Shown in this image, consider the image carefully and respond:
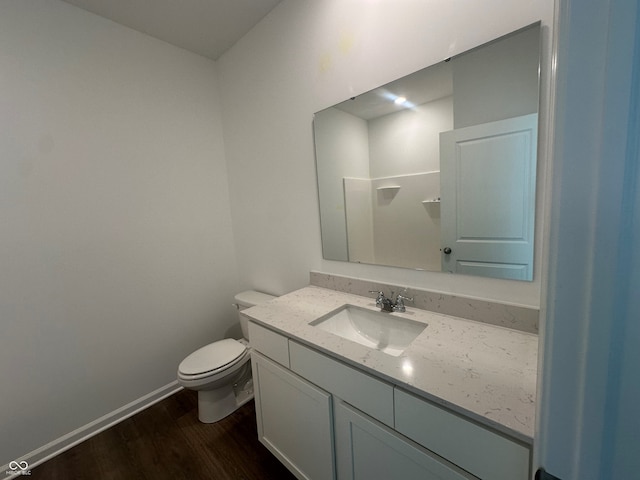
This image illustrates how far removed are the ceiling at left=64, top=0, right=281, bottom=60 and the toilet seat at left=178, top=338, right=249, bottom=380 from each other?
7.13 ft

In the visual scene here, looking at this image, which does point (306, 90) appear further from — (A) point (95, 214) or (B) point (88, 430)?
(B) point (88, 430)

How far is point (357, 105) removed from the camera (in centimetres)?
145

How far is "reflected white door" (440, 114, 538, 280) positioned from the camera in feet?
3.33

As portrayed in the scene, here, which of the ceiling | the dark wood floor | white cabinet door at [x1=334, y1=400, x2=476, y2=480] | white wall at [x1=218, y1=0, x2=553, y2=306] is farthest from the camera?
the ceiling

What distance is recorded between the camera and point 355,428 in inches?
39.9

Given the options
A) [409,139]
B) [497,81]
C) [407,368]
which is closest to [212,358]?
[407,368]

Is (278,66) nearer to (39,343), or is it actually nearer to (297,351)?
(297,351)

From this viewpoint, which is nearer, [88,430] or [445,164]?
[445,164]

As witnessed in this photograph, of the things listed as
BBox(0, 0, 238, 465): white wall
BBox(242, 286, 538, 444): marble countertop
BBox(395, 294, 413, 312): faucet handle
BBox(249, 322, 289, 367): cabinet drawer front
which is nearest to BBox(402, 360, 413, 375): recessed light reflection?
BBox(242, 286, 538, 444): marble countertop

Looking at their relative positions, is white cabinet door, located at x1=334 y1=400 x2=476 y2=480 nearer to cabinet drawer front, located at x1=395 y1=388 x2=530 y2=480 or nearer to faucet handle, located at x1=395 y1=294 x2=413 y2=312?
cabinet drawer front, located at x1=395 y1=388 x2=530 y2=480

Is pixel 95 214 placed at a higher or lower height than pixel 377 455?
higher

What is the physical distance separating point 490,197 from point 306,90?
47.4 inches

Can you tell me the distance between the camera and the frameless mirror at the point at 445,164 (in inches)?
40.0

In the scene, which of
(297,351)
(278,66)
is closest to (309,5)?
(278,66)
